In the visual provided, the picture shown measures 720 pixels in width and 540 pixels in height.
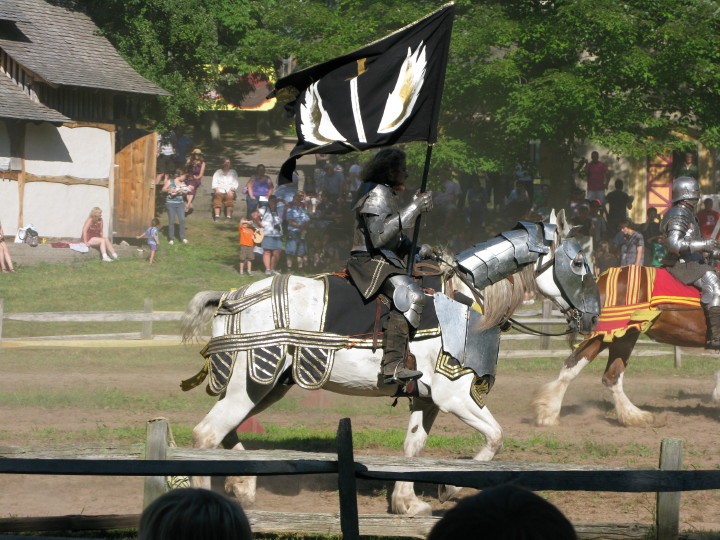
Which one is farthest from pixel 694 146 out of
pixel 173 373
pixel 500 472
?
pixel 500 472

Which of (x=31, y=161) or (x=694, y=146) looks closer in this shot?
(x=694, y=146)

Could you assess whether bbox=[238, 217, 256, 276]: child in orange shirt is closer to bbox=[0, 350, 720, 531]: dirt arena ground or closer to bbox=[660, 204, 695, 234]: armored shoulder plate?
bbox=[0, 350, 720, 531]: dirt arena ground

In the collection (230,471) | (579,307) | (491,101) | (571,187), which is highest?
(491,101)

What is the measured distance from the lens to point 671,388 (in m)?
14.1

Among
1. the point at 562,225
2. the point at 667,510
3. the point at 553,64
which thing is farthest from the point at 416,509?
the point at 553,64

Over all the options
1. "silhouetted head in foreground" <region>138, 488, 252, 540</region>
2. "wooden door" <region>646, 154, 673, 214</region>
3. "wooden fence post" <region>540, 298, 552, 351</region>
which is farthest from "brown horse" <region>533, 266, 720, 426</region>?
"wooden door" <region>646, 154, 673, 214</region>

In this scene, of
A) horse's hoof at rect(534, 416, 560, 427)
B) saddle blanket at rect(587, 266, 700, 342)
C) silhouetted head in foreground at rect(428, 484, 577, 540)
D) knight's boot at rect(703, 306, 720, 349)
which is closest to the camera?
silhouetted head in foreground at rect(428, 484, 577, 540)

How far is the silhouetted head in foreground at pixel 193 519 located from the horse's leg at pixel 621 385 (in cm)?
912

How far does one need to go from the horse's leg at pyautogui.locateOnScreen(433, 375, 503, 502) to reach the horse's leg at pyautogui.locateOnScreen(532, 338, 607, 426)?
11.7 feet

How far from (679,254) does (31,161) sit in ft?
60.3

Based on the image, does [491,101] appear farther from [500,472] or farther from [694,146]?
[500,472]

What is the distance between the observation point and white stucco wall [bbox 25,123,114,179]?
25.1m

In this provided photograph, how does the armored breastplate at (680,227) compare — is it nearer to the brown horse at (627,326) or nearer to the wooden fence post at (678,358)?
the brown horse at (627,326)

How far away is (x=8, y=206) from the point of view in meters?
24.5
